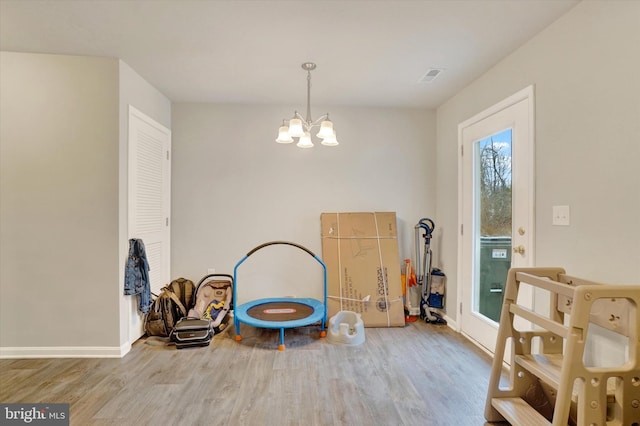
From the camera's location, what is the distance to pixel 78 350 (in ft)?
8.78

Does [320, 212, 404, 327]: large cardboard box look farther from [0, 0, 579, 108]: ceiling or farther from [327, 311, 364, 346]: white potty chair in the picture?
[0, 0, 579, 108]: ceiling

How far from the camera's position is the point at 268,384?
2287 mm

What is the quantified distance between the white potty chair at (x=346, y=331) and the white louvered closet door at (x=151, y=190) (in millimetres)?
1946

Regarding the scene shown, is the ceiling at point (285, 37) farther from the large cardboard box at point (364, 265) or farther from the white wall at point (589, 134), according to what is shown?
the large cardboard box at point (364, 265)

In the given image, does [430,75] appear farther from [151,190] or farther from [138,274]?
[138,274]

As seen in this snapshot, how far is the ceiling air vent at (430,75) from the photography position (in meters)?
2.82

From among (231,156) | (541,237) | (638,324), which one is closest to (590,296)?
(638,324)

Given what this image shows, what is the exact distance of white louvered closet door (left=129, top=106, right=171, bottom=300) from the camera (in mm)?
2914

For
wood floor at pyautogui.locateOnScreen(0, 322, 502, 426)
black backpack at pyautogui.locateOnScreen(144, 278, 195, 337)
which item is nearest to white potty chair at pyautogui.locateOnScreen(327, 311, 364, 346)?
wood floor at pyautogui.locateOnScreen(0, 322, 502, 426)

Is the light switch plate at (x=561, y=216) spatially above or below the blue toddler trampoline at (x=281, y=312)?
above

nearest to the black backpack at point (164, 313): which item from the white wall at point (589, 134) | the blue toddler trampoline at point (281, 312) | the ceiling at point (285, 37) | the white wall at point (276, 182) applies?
the white wall at point (276, 182)

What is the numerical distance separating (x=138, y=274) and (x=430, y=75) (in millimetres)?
3276

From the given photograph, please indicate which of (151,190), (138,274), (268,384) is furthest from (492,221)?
(151,190)

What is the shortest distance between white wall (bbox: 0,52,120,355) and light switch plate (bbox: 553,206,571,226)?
11.1 ft
